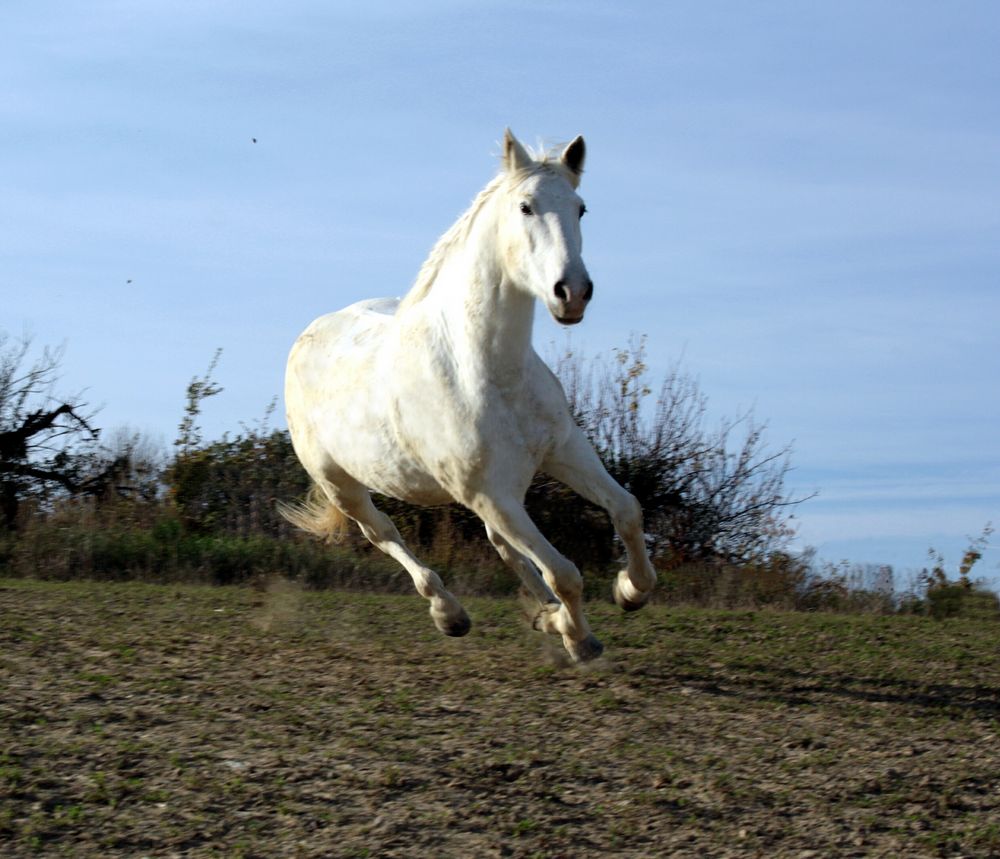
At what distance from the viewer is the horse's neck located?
6.06 meters

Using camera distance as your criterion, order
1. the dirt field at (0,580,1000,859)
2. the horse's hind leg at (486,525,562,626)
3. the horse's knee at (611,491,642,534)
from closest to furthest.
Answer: the dirt field at (0,580,1000,859) → the horse's knee at (611,491,642,534) → the horse's hind leg at (486,525,562,626)

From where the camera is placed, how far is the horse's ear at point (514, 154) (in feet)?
19.9

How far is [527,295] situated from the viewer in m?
6.05

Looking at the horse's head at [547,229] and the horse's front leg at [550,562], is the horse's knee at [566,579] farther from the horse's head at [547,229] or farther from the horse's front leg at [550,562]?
the horse's head at [547,229]

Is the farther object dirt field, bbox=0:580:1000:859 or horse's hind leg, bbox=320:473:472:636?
horse's hind leg, bbox=320:473:472:636

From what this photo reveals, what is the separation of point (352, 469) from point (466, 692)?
5.94 feet

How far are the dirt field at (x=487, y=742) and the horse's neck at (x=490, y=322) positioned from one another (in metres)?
1.52

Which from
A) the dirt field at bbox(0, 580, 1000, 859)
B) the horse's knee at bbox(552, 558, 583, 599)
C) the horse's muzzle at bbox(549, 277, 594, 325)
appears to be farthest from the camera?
the horse's knee at bbox(552, 558, 583, 599)

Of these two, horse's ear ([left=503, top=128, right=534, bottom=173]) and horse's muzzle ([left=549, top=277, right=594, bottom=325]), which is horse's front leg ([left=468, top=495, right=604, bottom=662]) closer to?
horse's muzzle ([left=549, top=277, right=594, bottom=325])

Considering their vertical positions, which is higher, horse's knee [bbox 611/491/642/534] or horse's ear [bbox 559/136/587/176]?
horse's ear [bbox 559/136/587/176]

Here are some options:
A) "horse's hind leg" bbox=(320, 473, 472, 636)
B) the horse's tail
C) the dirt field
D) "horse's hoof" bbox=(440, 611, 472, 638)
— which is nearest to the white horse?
"horse's hoof" bbox=(440, 611, 472, 638)

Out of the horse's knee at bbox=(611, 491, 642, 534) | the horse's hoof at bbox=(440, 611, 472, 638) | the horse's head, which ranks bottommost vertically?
the horse's hoof at bbox=(440, 611, 472, 638)

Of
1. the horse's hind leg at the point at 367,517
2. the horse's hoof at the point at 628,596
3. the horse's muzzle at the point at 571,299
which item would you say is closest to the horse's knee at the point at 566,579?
the horse's hoof at the point at 628,596

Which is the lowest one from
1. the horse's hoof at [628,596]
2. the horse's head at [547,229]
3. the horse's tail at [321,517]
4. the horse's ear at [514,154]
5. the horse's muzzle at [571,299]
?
the horse's hoof at [628,596]
